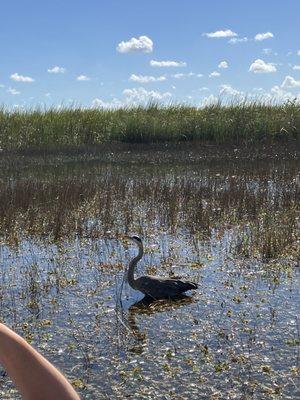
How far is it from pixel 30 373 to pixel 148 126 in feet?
81.7

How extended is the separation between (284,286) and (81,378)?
342cm

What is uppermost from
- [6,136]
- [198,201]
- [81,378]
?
[6,136]

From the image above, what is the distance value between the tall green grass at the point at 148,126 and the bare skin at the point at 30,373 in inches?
919

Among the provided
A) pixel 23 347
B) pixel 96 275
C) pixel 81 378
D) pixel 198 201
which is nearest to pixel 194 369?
pixel 81 378

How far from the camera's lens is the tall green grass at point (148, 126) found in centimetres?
2475

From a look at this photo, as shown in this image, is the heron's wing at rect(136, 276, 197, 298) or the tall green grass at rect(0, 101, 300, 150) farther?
the tall green grass at rect(0, 101, 300, 150)

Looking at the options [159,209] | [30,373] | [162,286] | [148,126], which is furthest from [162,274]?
[148,126]

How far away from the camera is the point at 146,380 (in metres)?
4.97

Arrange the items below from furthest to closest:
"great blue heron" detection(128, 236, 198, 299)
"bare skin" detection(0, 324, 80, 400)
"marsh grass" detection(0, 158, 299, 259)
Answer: "marsh grass" detection(0, 158, 299, 259), "great blue heron" detection(128, 236, 198, 299), "bare skin" detection(0, 324, 80, 400)

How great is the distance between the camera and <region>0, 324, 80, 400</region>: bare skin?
1220 mm

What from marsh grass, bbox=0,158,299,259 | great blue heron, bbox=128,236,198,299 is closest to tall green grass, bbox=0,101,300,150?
marsh grass, bbox=0,158,299,259

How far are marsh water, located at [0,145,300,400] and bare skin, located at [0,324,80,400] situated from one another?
12.1ft

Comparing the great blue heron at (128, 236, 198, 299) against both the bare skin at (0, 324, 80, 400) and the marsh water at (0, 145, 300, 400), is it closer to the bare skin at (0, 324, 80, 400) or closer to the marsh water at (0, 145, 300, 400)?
the marsh water at (0, 145, 300, 400)

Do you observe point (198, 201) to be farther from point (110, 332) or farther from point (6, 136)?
point (6, 136)
